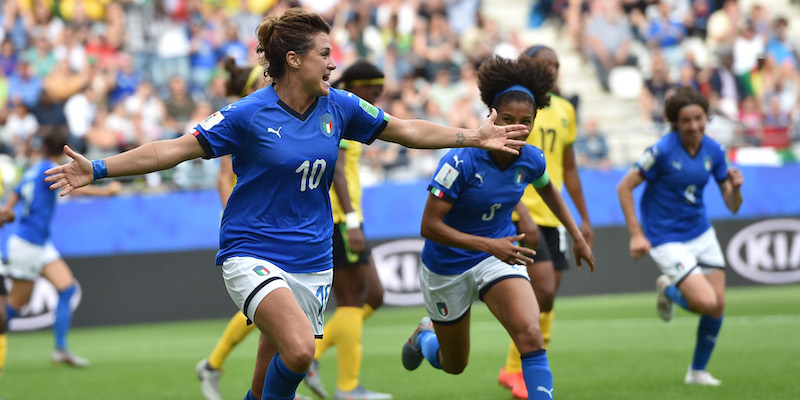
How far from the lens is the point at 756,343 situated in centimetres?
976

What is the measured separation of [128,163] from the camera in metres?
4.85

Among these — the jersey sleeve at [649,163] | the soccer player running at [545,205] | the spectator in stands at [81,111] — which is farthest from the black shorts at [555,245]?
the spectator in stands at [81,111]

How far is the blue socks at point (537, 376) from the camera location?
5547 mm

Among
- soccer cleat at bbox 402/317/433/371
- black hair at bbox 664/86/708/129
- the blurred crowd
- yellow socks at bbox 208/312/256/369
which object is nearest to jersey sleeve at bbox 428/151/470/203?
soccer cleat at bbox 402/317/433/371

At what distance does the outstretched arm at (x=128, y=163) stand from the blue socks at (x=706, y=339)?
4300 millimetres

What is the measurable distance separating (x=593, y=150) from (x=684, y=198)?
7.25 metres

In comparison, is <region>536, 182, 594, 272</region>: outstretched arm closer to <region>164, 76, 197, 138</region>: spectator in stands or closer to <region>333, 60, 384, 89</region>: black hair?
<region>333, 60, 384, 89</region>: black hair

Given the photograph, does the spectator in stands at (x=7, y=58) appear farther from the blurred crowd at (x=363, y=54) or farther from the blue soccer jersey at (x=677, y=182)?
the blue soccer jersey at (x=677, y=182)

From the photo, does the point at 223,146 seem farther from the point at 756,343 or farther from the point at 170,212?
the point at 170,212

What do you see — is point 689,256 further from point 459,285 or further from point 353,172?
point 353,172

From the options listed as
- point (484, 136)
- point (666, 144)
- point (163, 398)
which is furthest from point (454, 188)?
point (163, 398)

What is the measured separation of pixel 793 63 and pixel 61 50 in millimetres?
13652

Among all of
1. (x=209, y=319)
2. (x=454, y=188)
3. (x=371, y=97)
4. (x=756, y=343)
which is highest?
(x=371, y=97)

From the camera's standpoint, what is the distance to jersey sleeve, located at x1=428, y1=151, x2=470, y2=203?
6.03 meters
